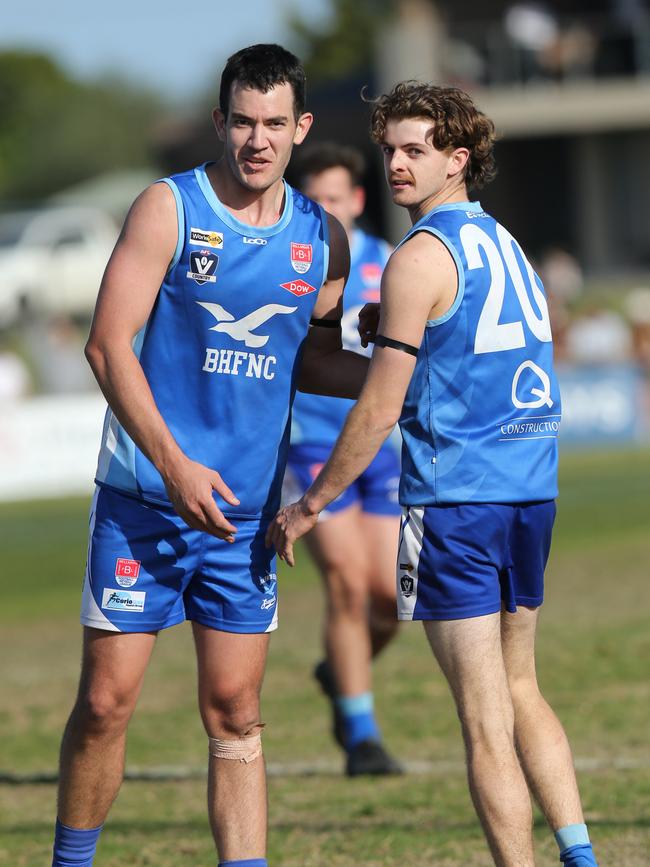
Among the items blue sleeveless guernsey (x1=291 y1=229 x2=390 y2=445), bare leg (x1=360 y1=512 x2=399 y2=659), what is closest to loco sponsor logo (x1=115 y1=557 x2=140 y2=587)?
blue sleeveless guernsey (x1=291 y1=229 x2=390 y2=445)

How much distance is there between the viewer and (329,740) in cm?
770

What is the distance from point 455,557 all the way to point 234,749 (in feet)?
3.17

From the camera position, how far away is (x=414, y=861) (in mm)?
5238

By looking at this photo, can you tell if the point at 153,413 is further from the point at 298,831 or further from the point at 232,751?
the point at 298,831

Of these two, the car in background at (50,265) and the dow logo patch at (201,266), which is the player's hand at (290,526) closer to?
the dow logo patch at (201,266)

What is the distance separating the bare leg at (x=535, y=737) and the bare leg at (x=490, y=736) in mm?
223

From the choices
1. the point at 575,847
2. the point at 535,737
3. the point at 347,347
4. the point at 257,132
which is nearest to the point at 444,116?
the point at 257,132

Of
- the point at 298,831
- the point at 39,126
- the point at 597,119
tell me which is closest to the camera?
the point at 298,831

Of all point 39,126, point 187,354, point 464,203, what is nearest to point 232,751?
point 187,354

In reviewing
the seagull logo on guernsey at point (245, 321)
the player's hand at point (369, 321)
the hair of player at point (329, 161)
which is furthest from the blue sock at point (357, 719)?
the seagull logo on guernsey at point (245, 321)

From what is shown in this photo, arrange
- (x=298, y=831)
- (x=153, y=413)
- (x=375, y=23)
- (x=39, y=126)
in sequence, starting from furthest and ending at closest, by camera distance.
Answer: (x=39, y=126), (x=375, y=23), (x=298, y=831), (x=153, y=413)

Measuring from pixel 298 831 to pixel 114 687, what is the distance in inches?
62.7

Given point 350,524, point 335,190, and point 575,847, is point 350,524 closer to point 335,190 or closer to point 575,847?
point 335,190

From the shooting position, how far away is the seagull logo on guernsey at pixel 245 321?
177 inches
